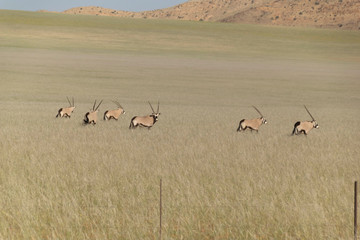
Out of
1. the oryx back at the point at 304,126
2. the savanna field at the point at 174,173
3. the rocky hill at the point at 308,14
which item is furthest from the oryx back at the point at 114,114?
the rocky hill at the point at 308,14

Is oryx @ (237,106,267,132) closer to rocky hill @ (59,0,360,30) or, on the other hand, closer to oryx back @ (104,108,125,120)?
oryx back @ (104,108,125,120)

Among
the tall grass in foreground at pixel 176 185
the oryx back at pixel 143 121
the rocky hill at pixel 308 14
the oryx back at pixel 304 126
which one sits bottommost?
the tall grass in foreground at pixel 176 185

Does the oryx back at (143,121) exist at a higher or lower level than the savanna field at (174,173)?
higher

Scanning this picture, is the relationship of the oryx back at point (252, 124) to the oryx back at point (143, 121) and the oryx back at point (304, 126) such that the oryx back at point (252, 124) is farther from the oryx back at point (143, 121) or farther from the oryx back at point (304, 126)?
the oryx back at point (143, 121)

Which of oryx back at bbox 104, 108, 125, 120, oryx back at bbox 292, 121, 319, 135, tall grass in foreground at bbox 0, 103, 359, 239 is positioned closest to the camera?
tall grass in foreground at bbox 0, 103, 359, 239

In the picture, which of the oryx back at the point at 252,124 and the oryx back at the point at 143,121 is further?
the oryx back at the point at 143,121

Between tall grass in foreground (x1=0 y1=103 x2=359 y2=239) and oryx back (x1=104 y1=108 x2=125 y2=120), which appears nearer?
tall grass in foreground (x1=0 y1=103 x2=359 y2=239)

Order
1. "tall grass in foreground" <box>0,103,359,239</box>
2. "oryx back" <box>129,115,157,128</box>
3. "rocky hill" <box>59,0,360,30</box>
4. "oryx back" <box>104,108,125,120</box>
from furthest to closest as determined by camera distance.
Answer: "rocky hill" <box>59,0,360,30</box>
"oryx back" <box>104,108,125,120</box>
"oryx back" <box>129,115,157,128</box>
"tall grass in foreground" <box>0,103,359,239</box>

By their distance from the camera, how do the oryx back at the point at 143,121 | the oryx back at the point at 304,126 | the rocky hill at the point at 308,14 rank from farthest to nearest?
the rocky hill at the point at 308,14
the oryx back at the point at 143,121
the oryx back at the point at 304,126

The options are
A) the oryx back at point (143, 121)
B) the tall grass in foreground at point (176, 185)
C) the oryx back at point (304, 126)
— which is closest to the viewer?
the tall grass in foreground at point (176, 185)

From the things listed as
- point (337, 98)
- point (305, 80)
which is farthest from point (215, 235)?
point (305, 80)

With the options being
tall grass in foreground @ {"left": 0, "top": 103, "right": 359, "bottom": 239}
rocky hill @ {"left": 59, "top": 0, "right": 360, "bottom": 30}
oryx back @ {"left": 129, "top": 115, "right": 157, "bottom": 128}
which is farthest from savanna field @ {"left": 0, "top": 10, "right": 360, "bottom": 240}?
rocky hill @ {"left": 59, "top": 0, "right": 360, "bottom": 30}

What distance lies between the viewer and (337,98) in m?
49.4

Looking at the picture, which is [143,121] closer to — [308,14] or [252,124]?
[252,124]
